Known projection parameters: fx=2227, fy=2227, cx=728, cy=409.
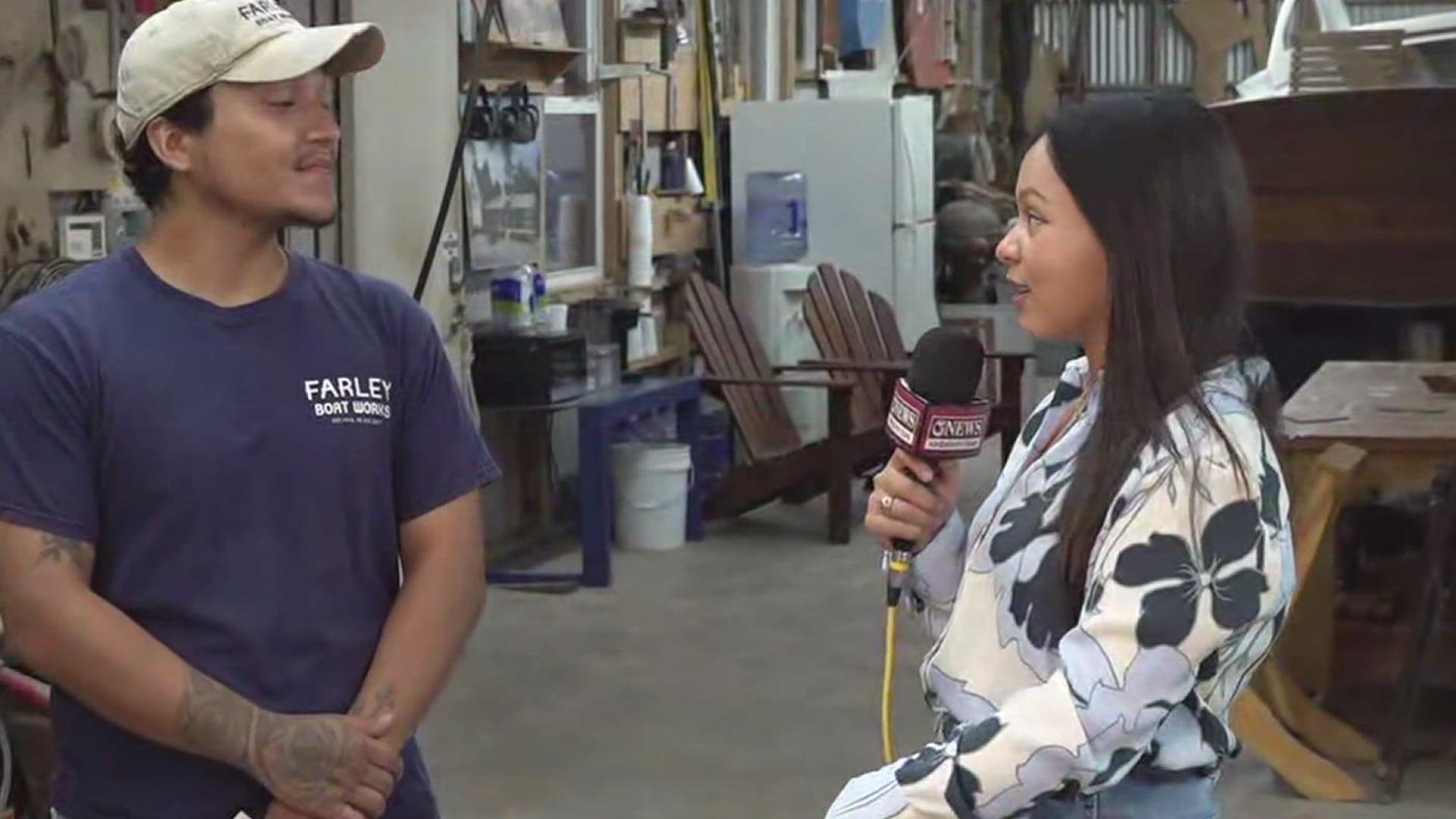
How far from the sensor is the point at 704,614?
674 cm

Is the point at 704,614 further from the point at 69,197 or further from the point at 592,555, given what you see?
the point at 69,197

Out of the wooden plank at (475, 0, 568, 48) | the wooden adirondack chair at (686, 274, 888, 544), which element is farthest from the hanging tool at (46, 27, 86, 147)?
the wooden adirondack chair at (686, 274, 888, 544)

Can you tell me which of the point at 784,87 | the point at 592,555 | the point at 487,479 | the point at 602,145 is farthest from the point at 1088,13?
the point at 487,479

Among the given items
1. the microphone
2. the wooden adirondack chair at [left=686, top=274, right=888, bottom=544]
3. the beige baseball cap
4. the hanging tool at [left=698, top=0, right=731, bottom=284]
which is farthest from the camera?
the hanging tool at [left=698, top=0, right=731, bottom=284]

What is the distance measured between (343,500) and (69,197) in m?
3.10

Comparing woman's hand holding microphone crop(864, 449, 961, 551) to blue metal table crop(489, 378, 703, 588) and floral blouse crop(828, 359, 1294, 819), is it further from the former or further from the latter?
blue metal table crop(489, 378, 703, 588)

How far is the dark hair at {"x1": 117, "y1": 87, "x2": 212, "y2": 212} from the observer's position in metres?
2.22

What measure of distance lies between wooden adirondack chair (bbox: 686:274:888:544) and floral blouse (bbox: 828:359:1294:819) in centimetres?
578

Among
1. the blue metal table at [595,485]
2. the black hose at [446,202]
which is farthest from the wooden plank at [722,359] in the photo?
the black hose at [446,202]

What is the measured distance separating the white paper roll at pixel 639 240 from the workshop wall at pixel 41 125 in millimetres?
3396

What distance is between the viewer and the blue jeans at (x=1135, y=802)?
6.00ft

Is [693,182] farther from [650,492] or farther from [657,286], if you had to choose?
[650,492]

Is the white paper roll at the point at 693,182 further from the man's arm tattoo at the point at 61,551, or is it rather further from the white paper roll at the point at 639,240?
the man's arm tattoo at the point at 61,551

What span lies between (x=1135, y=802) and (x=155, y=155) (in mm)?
1161
